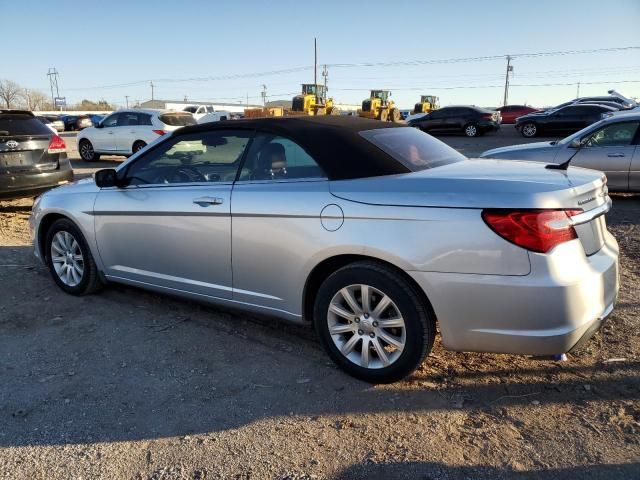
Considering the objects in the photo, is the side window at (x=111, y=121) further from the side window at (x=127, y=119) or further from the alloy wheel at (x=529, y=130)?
the alloy wheel at (x=529, y=130)

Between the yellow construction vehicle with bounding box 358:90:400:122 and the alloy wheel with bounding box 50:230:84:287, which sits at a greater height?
the yellow construction vehicle with bounding box 358:90:400:122

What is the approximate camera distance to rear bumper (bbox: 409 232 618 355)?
2621mm

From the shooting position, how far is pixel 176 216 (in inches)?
149

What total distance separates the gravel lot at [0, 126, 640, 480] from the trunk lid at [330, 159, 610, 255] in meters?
0.90

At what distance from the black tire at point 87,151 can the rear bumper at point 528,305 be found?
15469mm

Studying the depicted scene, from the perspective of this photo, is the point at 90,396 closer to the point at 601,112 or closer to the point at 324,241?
the point at 324,241

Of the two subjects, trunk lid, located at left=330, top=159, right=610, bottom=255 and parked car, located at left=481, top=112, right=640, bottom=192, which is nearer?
trunk lid, located at left=330, top=159, right=610, bottom=255

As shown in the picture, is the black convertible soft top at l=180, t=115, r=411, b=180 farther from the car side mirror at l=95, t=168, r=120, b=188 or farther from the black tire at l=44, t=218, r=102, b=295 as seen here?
the black tire at l=44, t=218, r=102, b=295

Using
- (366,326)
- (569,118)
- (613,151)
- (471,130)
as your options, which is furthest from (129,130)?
(569,118)

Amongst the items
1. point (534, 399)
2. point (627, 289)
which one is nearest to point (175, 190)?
point (534, 399)

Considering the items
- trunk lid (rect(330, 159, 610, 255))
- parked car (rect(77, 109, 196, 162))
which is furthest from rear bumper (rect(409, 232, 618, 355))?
parked car (rect(77, 109, 196, 162))

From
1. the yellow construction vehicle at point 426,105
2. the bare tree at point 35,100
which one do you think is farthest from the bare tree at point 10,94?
the yellow construction vehicle at point 426,105

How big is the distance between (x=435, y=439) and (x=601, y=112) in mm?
24697

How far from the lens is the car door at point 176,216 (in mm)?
3652
